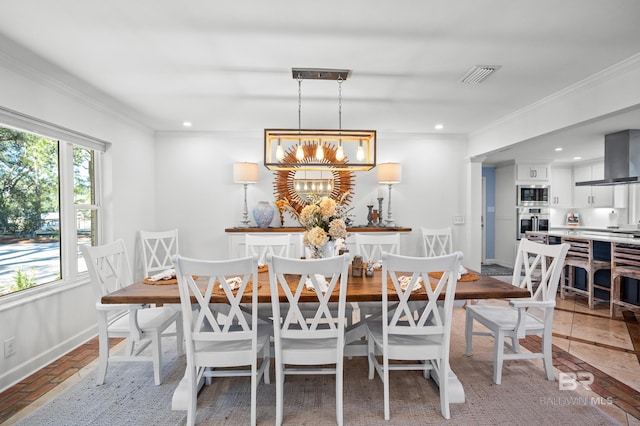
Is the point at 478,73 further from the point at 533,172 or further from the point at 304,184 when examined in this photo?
the point at 533,172

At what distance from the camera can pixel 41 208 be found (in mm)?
Answer: 2732

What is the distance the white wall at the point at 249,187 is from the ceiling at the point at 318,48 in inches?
45.4

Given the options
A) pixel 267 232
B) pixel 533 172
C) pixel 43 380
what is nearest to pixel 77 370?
pixel 43 380

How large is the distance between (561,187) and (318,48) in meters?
7.16

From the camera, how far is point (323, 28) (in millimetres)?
1964

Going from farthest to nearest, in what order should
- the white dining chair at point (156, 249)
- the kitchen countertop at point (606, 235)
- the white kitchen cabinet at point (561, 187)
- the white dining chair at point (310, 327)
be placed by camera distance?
the white kitchen cabinet at point (561, 187), the white dining chair at point (156, 249), the kitchen countertop at point (606, 235), the white dining chair at point (310, 327)

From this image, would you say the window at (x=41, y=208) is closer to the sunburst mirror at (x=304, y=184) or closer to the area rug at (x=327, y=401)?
the area rug at (x=327, y=401)

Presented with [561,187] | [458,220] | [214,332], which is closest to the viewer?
[214,332]

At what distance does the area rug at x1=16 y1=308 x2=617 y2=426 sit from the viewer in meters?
1.91

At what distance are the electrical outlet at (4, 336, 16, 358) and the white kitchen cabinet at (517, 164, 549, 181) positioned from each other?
25.1 feet

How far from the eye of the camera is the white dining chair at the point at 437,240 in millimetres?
4488

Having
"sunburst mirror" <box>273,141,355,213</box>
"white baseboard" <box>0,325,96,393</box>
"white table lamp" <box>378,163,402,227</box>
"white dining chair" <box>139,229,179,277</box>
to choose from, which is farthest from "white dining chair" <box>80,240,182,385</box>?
"white table lamp" <box>378,163,402,227</box>

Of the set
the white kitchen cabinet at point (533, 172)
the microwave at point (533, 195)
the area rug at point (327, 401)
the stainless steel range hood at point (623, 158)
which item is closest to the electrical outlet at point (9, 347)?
the area rug at point (327, 401)

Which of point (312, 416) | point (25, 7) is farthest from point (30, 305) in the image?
point (312, 416)
